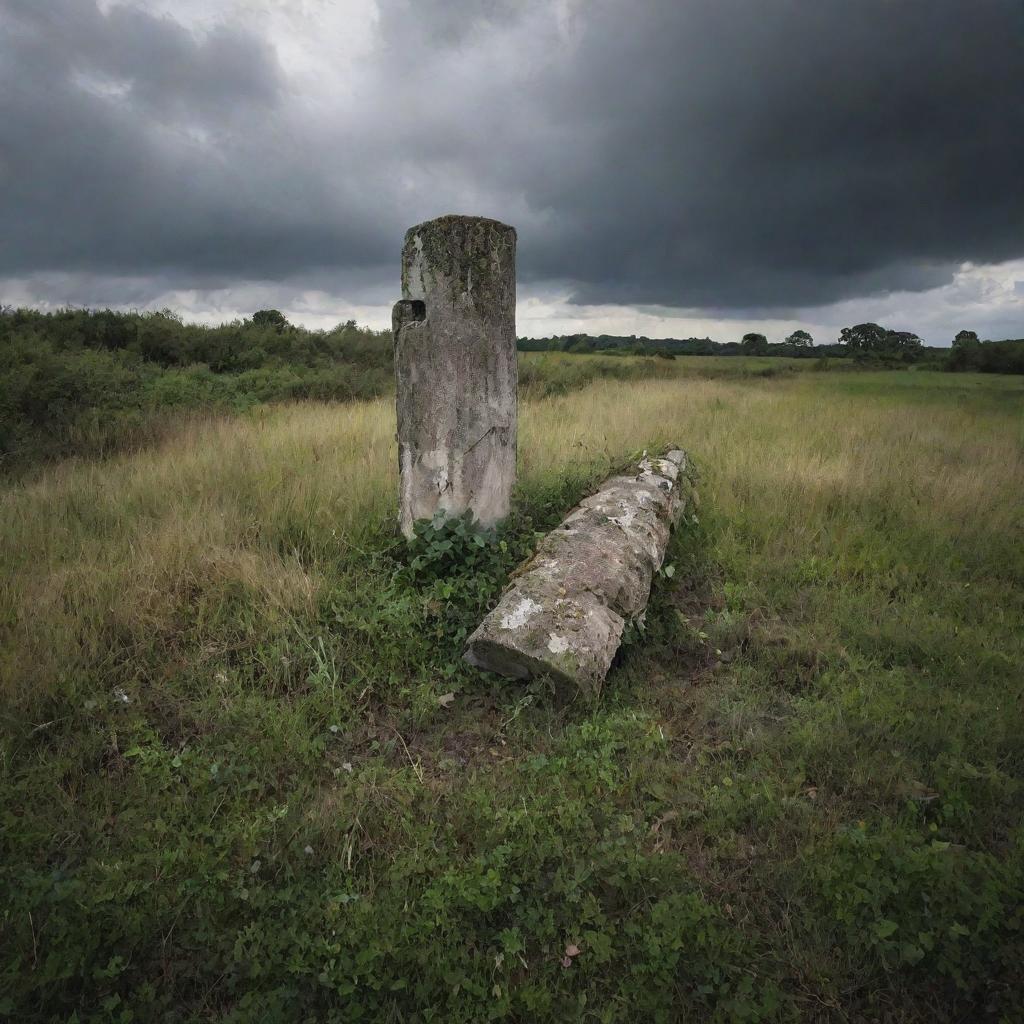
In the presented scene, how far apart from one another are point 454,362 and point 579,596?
6.04ft

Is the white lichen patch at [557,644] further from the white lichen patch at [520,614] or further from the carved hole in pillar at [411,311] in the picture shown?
the carved hole in pillar at [411,311]

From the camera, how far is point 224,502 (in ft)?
18.5

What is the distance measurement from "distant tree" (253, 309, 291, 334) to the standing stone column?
17068 mm

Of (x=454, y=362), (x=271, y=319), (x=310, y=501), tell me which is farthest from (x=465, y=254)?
(x=271, y=319)

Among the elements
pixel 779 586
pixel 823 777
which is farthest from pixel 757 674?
pixel 779 586

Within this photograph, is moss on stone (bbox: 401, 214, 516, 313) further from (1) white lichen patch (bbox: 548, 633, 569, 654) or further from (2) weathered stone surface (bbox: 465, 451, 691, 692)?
(1) white lichen patch (bbox: 548, 633, 569, 654)

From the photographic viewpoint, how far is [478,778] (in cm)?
318

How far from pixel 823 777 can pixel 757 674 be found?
2.98 ft

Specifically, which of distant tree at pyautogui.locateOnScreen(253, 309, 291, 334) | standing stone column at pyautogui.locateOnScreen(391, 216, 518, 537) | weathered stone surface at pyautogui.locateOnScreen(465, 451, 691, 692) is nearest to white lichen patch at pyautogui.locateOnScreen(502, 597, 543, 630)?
weathered stone surface at pyautogui.locateOnScreen(465, 451, 691, 692)

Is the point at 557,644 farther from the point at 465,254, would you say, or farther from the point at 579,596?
the point at 465,254

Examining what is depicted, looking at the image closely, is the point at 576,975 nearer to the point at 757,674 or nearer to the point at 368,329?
Result: the point at 757,674

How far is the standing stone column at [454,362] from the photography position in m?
4.52

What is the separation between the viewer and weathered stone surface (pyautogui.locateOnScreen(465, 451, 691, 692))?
11.9 ft

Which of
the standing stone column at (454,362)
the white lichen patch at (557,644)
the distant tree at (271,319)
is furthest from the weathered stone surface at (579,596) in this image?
the distant tree at (271,319)
